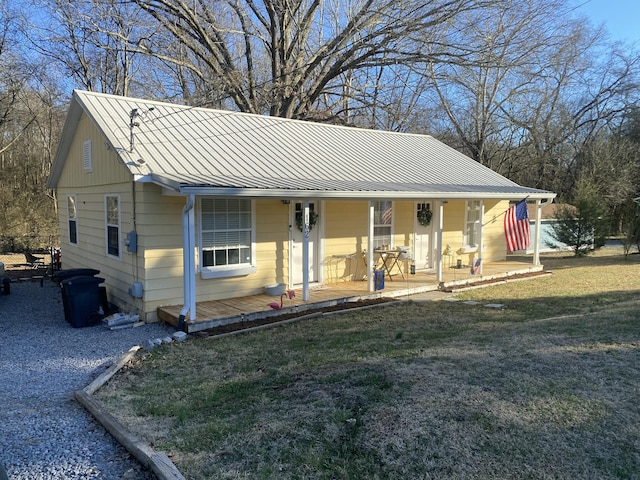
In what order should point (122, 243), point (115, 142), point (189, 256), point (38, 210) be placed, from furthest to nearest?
point (38, 210) → point (122, 243) → point (115, 142) → point (189, 256)

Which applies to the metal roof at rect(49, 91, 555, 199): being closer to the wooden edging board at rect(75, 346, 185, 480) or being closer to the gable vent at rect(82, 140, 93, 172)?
the gable vent at rect(82, 140, 93, 172)

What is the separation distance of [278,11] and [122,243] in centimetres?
1281

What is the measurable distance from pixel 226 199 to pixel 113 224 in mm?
2299

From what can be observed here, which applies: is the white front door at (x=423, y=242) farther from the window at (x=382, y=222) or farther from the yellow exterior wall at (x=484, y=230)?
the window at (x=382, y=222)

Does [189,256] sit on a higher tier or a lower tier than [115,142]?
lower

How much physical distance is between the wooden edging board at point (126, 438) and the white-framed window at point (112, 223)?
3.96 metres

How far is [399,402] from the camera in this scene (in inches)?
146

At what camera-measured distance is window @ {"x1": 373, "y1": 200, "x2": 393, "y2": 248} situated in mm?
11008

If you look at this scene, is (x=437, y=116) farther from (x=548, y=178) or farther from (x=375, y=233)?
(x=375, y=233)

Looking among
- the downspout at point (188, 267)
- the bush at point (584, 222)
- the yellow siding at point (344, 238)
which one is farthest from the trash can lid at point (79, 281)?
the bush at point (584, 222)

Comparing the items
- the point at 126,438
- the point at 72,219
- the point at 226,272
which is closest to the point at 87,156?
the point at 72,219

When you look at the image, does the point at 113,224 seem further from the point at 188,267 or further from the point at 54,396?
the point at 54,396

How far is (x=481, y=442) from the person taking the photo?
3.11 metres

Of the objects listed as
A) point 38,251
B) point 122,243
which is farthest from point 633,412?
point 38,251
